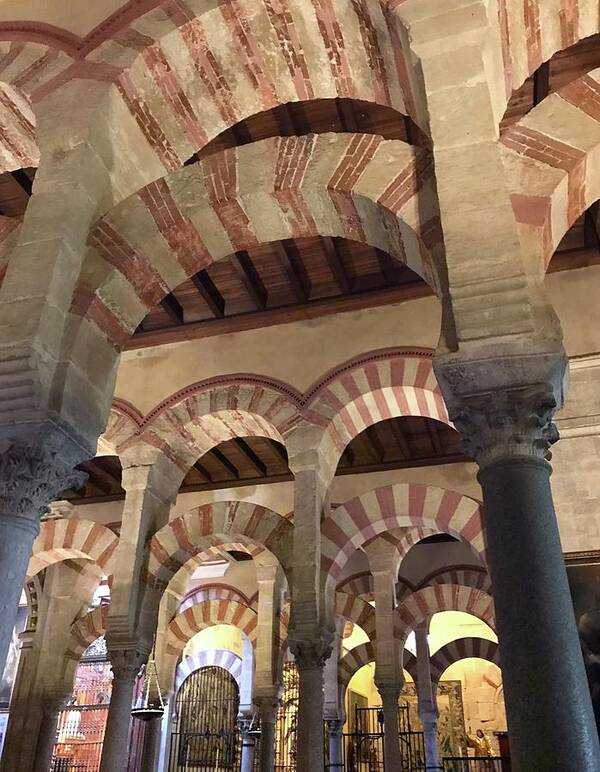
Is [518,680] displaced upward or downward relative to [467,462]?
downward

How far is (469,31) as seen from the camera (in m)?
2.96

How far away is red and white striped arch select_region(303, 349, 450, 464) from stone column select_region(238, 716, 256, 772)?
229 inches

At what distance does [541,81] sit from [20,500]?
3.95 metres

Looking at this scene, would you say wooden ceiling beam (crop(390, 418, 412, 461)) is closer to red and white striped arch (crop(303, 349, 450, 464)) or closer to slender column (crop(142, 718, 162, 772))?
red and white striped arch (crop(303, 349, 450, 464))

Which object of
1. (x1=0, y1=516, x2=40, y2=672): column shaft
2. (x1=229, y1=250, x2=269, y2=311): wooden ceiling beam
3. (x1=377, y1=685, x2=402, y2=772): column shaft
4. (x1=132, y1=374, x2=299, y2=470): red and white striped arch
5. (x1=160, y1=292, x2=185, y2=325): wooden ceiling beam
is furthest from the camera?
(x1=377, y1=685, x2=402, y2=772): column shaft

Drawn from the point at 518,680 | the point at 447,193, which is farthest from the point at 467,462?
the point at 518,680

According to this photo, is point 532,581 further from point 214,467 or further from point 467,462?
point 214,467

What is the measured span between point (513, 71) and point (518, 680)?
274cm

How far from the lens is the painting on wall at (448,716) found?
41.3 feet

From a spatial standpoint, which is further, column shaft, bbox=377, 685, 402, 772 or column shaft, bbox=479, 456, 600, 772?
column shaft, bbox=377, 685, 402, 772

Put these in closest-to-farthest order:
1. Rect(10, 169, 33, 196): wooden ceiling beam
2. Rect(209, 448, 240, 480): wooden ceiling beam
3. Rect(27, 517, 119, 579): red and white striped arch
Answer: Rect(10, 169, 33, 196): wooden ceiling beam → Rect(27, 517, 119, 579): red and white striped arch → Rect(209, 448, 240, 480): wooden ceiling beam

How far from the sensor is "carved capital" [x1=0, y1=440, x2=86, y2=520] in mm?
2836

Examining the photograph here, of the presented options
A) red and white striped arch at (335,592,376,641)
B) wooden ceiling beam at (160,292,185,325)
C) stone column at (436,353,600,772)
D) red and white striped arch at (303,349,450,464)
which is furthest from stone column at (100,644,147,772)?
red and white striped arch at (335,592,376,641)

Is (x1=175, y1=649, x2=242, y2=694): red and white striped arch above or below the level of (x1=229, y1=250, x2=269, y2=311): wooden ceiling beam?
below
